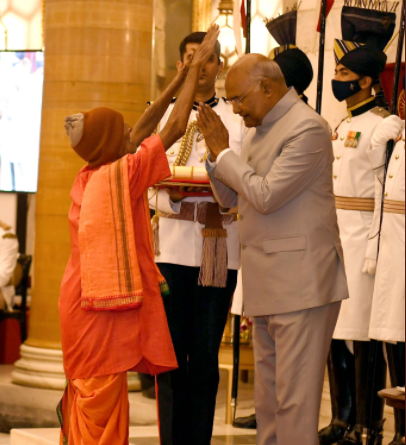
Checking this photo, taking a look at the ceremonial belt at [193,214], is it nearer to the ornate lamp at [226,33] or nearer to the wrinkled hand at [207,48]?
the wrinkled hand at [207,48]

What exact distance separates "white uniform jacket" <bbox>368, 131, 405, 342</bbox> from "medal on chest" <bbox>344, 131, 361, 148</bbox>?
12.4 inches

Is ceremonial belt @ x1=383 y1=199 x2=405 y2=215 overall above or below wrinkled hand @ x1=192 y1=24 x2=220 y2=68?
below

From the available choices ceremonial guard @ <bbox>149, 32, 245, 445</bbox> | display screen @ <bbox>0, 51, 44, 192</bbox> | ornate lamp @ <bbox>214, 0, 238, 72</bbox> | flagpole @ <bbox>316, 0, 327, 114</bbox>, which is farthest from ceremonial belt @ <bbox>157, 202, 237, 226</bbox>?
display screen @ <bbox>0, 51, 44, 192</bbox>

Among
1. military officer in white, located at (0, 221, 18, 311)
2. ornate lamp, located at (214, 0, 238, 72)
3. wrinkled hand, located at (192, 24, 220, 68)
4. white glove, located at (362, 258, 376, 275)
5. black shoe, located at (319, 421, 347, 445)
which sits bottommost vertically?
black shoe, located at (319, 421, 347, 445)

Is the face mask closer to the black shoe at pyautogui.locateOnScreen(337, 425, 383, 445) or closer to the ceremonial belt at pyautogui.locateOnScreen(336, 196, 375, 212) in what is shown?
the ceremonial belt at pyautogui.locateOnScreen(336, 196, 375, 212)

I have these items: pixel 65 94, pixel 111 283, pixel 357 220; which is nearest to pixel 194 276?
pixel 111 283

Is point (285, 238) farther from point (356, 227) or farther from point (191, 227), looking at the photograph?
point (356, 227)

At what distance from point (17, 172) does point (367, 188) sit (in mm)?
6286

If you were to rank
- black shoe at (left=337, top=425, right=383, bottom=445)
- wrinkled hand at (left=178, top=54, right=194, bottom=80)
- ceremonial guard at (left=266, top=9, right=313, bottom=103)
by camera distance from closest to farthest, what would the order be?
wrinkled hand at (left=178, top=54, right=194, bottom=80) < black shoe at (left=337, top=425, right=383, bottom=445) < ceremonial guard at (left=266, top=9, right=313, bottom=103)

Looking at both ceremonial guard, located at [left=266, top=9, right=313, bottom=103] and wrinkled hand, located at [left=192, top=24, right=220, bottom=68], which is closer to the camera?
wrinkled hand, located at [left=192, top=24, right=220, bottom=68]

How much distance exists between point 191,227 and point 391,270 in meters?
1.04

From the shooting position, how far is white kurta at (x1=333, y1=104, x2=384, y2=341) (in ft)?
13.7

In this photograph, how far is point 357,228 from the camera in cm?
421

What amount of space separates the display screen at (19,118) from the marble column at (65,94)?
11.9 ft
